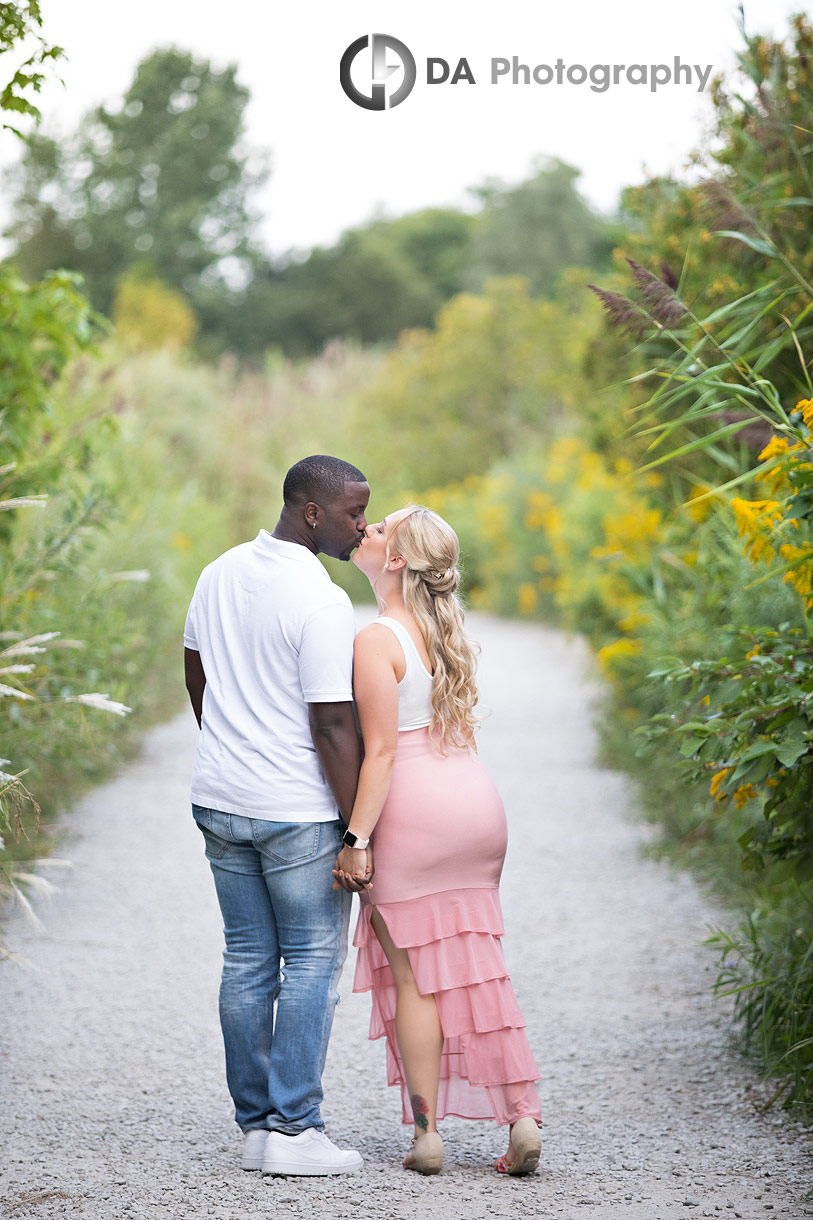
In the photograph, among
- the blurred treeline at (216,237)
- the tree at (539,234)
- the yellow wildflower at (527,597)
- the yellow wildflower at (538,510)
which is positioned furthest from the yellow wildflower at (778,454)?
the tree at (539,234)

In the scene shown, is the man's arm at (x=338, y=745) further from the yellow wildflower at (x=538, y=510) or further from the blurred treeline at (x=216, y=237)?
the blurred treeline at (x=216, y=237)

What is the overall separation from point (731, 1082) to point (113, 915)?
2.75 meters

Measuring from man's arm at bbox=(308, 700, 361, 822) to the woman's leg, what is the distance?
0.37 m

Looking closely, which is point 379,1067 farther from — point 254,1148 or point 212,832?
point 212,832

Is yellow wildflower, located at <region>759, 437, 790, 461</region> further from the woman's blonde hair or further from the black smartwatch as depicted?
the black smartwatch

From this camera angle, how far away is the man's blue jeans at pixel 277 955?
2.67m

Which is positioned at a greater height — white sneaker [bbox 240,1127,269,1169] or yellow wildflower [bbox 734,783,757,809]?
yellow wildflower [bbox 734,783,757,809]

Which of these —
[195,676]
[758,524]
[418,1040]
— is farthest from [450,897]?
[758,524]

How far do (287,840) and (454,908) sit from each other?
429mm

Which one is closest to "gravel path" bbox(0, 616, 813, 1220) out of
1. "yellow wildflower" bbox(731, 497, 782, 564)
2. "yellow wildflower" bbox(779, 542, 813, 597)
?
"yellow wildflower" bbox(779, 542, 813, 597)

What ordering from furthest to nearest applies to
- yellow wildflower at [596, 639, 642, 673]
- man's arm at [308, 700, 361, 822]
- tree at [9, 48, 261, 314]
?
tree at [9, 48, 261, 314], yellow wildflower at [596, 639, 642, 673], man's arm at [308, 700, 361, 822]

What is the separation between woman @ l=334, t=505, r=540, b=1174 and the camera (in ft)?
9.02

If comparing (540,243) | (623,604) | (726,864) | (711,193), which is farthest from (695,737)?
(540,243)

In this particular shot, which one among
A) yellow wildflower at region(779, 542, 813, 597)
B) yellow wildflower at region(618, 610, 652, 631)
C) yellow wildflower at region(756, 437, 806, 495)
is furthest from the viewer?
yellow wildflower at region(618, 610, 652, 631)
